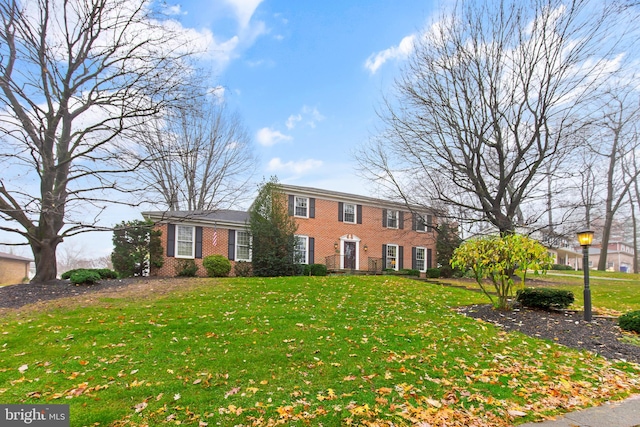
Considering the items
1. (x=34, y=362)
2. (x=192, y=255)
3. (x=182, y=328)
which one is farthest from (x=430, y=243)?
(x=34, y=362)

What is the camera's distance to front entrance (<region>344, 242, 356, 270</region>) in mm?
20078

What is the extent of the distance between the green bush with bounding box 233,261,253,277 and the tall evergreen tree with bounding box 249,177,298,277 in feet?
3.13

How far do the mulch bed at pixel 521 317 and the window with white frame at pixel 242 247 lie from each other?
5.83 metres

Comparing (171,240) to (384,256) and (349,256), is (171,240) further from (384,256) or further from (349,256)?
(384,256)

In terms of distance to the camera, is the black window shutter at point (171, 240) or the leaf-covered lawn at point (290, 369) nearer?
the leaf-covered lawn at point (290, 369)

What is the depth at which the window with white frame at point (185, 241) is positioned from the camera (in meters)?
16.5

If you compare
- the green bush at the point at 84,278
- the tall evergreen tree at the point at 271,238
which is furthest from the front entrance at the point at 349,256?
the green bush at the point at 84,278

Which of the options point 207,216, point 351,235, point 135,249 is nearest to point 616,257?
point 351,235

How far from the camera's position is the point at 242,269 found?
16984mm

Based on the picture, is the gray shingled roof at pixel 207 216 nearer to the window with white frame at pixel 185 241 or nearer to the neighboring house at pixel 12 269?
the window with white frame at pixel 185 241

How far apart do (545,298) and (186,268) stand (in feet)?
46.4

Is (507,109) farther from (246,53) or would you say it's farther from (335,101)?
(246,53)
